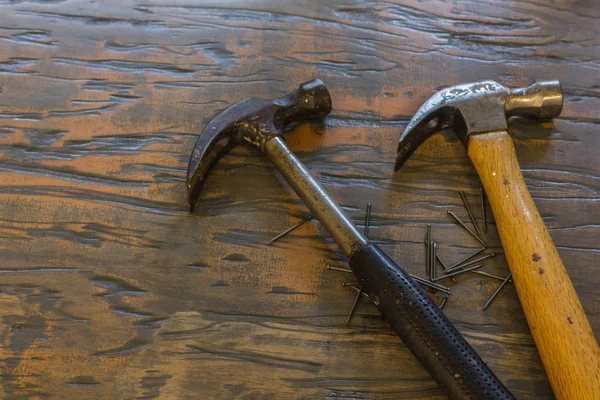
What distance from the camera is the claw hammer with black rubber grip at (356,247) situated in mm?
1184

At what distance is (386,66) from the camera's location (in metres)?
1.80

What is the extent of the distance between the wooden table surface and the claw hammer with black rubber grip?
0.10 m

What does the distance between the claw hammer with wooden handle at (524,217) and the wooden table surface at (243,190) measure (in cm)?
10

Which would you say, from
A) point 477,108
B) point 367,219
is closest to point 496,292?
point 367,219

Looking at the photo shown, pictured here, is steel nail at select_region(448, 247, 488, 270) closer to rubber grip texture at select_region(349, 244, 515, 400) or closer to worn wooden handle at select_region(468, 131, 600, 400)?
worn wooden handle at select_region(468, 131, 600, 400)

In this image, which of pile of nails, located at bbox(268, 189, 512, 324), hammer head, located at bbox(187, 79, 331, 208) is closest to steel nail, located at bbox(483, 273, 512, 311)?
pile of nails, located at bbox(268, 189, 512, 324)

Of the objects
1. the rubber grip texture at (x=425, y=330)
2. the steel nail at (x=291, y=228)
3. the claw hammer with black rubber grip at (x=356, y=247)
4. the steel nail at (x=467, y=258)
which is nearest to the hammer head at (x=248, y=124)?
the claw hammer with black rubber grip at (x=356, y=247)

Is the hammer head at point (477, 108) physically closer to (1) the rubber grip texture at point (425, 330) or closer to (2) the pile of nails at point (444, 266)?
(2) the pile of nails at point (444, 266)

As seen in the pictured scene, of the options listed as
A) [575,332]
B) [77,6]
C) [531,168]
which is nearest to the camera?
[575,332]

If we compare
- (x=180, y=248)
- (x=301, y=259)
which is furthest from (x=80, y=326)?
(x=301, y=259)

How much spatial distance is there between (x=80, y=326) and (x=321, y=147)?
2.91ft

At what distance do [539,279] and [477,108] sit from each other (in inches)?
20.7

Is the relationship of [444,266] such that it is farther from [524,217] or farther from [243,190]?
[243,190]

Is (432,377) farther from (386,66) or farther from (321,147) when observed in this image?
(386,66)
